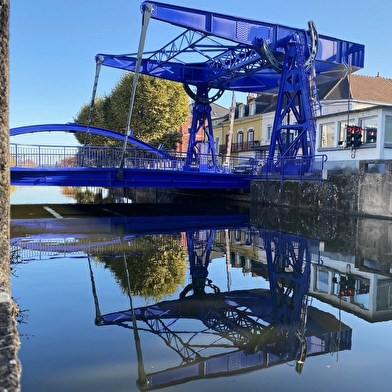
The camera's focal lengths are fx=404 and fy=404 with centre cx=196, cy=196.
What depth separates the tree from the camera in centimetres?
3366

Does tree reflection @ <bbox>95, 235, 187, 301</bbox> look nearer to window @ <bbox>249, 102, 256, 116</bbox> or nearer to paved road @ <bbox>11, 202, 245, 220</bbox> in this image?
paved road @ <bbox>11, 202, 245, 220</bbox>

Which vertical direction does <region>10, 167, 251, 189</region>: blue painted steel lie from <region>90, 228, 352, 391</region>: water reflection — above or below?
above

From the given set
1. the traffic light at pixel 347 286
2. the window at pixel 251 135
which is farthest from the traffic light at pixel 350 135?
the window at pixel 251 135

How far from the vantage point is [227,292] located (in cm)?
605

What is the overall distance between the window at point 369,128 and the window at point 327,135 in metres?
1.63

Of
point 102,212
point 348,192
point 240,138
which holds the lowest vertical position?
point 102,212

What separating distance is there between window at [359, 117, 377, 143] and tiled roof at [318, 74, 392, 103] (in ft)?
46.0

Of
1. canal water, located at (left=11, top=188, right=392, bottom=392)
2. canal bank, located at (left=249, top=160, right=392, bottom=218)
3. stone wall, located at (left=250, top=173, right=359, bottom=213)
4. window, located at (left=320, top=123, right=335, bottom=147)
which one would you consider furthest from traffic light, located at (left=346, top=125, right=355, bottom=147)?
canal water, located at (left=11, top=188, right=392, bottom=392)

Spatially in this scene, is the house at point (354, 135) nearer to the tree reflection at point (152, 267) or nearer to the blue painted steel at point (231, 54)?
the blue painted steel at point (231, 54)

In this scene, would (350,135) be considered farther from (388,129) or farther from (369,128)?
(388,129)

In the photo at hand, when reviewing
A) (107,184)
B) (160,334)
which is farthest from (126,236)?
(107,184)

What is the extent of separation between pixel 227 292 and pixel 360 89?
29849 mm

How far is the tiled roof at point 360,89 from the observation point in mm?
30172

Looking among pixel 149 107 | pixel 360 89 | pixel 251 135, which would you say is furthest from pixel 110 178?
pixel 251 135
